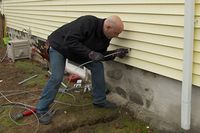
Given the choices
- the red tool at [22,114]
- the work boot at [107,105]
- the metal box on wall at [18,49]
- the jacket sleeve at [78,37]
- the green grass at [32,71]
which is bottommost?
the red tool at [22,114]

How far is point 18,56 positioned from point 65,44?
18.6ft

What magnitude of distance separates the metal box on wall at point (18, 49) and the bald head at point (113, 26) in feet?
18.8

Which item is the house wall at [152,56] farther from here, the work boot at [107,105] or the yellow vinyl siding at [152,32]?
the work boot at [107,105]

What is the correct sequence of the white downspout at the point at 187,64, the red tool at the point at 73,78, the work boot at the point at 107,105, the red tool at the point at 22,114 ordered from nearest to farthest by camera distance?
1. the white downspout at the point at 187,64
2. the red tool at the point at 22,114
3. the work boot at the point at 107,105
4. the red tool at the point at 73,78

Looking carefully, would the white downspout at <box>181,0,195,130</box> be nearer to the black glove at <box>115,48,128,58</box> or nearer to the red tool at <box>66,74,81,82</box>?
the black glove at <box>115,48,128,58</box>

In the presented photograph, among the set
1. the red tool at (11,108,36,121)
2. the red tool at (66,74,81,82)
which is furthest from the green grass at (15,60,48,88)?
the red tool at (11,108,36,121)

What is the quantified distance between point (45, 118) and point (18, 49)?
5406 millimetres

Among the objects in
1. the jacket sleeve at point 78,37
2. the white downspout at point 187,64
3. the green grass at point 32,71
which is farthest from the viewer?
the green grass at point 32,71

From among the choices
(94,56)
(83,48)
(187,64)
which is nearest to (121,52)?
(94,56)

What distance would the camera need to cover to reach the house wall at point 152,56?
421cm

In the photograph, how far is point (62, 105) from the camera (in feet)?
19.4

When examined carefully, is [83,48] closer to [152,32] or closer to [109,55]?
[109,55]

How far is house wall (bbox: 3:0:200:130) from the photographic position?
421 centimetres

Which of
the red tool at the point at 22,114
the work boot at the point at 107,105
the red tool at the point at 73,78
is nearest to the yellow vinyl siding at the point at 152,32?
the work boot at the point at 107,105
